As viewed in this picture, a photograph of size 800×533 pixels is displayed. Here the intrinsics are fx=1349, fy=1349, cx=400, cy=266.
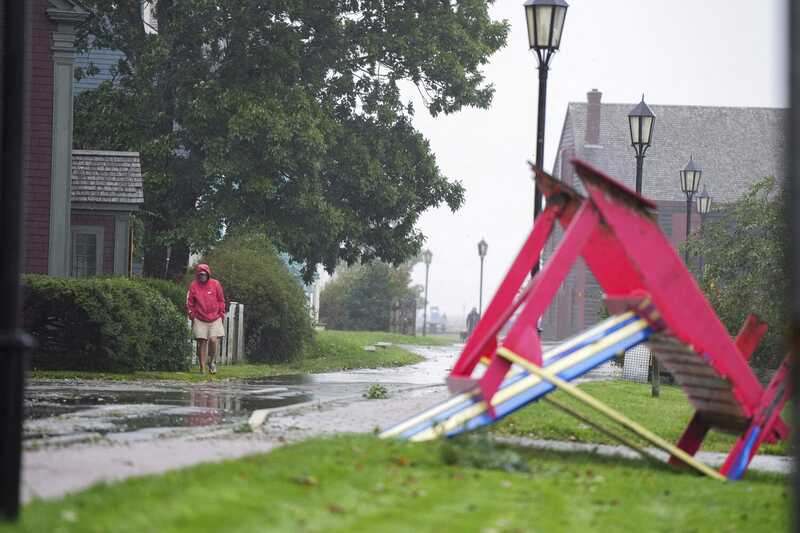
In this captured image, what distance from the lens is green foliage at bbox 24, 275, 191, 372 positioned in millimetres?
20266

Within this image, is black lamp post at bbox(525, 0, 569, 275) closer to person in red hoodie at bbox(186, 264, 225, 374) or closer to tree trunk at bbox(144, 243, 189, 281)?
person in red hoodie at bbox(186, 264, 225, 374)

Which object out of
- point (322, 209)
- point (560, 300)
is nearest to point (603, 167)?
point (560, 300)

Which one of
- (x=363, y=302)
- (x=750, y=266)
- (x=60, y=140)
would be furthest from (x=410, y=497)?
(x=363, y=302)

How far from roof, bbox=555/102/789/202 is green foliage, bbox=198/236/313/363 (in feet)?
144

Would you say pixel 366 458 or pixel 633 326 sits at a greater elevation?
pixel 633 326

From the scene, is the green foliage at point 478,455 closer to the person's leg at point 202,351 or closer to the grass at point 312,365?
the grass at point 312,365

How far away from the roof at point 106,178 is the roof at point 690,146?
4603 cm

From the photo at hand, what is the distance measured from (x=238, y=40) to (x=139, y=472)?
26897 mm

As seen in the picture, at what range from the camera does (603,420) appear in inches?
586

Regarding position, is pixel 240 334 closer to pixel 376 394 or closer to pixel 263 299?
pixel 263 299

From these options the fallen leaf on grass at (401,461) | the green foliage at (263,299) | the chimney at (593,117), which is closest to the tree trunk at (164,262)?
the green foliage at (263,299)

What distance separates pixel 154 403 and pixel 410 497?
814 centimetres

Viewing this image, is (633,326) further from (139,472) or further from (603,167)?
(603,167)

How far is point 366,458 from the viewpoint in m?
9.09
